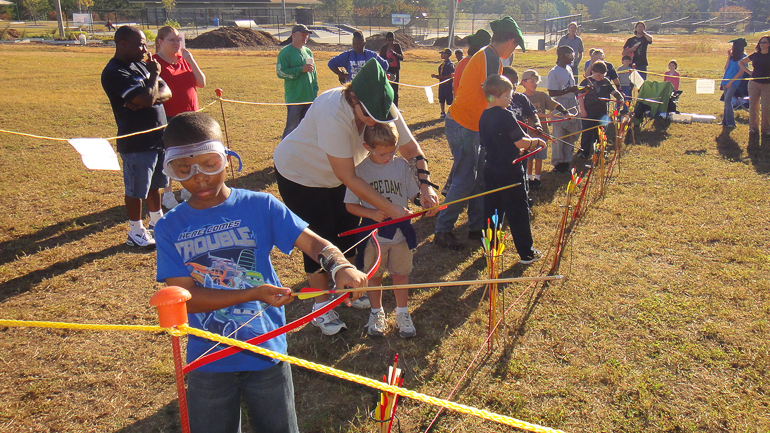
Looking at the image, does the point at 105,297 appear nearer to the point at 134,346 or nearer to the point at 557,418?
the point at 134,346

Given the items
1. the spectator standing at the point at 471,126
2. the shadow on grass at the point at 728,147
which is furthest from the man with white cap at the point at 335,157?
the shadow on grass at the point at 728,147

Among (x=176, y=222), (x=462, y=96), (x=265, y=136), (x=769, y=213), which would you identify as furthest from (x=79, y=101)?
(x=769, y=213)

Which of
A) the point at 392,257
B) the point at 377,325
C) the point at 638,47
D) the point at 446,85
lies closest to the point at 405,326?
the point at 377,325

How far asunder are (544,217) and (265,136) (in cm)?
652

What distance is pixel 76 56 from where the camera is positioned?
26859mm

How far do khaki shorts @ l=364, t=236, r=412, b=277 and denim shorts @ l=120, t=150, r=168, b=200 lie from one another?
9.08 ft

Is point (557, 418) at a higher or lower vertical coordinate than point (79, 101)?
lower

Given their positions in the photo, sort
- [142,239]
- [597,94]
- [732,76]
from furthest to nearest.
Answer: [732,76]
[597,94]
[142,239]

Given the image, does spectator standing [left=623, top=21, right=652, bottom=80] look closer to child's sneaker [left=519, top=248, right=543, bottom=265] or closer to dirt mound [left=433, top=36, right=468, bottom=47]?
child's sneaker [left=519, top=248, right=543, bottom=265]

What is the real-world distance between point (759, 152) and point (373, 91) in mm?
9409

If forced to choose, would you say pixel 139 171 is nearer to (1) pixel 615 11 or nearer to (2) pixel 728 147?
(2) pixel 728 147

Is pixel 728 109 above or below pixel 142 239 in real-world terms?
above

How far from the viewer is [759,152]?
30.2 feet

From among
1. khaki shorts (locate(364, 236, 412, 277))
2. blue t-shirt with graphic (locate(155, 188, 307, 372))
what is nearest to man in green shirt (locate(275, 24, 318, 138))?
khaki shorts (locate(364, 236, 412, 277))
